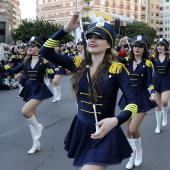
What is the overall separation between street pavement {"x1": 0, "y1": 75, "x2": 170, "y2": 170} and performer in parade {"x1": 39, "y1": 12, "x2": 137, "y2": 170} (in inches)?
50.8

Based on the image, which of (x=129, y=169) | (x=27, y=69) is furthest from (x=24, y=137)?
(x=129, y=169)

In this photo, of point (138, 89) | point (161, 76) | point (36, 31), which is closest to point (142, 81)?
point (138, 89)

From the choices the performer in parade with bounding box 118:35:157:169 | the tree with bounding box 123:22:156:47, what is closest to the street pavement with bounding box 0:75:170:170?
the performer in parade with bounding box 118:35:157:169

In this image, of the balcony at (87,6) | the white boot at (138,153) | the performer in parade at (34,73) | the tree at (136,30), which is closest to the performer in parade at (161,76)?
the white boot at (138,153)

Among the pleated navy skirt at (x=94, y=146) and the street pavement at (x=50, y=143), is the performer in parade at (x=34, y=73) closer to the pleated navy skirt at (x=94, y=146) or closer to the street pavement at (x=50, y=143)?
the street pavement at (x=50, y=143)

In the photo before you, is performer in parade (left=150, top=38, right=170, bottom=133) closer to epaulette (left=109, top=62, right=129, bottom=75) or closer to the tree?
A: epaulette (left=109, top=62, right=129, bottom=75)

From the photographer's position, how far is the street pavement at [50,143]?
4902 mm

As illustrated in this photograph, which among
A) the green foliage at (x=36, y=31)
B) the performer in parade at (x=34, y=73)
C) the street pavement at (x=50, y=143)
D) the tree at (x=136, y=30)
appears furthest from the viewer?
the tree at (x=136, y=30)

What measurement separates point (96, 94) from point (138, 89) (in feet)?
7.72

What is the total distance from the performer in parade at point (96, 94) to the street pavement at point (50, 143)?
129 cm

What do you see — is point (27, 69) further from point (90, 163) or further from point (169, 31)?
point (169, 31)

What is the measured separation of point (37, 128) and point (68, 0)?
90321 millimetres

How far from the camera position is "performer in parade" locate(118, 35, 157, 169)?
15.6 ft

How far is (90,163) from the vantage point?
107 inches
